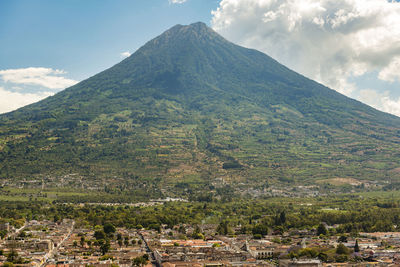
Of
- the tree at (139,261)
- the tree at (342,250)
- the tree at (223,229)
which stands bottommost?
the tree at (139,261)

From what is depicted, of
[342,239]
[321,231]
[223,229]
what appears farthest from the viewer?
[223,229]

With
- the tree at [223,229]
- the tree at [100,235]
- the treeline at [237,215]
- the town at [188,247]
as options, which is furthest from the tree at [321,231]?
the tree at [100,235]

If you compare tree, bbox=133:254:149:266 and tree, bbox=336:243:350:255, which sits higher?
tree, bbox=336:243:350:255

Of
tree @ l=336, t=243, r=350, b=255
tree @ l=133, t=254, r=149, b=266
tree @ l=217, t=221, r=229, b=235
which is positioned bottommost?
tree @ l=133, t=254, r=149, b=266

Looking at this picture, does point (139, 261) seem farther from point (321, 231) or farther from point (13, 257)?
point (321, 231)

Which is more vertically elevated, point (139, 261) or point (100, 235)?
point (100, 235)

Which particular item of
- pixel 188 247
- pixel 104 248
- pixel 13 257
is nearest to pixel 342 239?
pixel 188 247

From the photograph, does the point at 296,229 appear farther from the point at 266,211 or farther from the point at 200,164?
the point at 200,164

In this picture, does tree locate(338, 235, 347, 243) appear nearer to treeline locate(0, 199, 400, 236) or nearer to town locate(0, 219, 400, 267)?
town locate(0, 219, 400, 267)

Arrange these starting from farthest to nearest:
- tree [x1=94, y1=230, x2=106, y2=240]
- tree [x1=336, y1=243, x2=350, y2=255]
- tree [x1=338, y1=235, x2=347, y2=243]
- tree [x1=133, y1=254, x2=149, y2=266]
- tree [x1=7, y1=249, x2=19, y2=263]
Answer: tree [x1=94, y1=230, x2=106, y2=240] → tree [x1=338, y1=235, x2=347, y2=243] → tree [x1=336, y1=243, x2=350, y2=255] → tree [x1=133, y1=254, x2=149, y2=266] → tree [x1=7, y1=249, x2=19, y2=263]

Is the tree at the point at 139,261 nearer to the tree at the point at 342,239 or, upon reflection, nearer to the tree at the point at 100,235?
the tree at the point at 100,235

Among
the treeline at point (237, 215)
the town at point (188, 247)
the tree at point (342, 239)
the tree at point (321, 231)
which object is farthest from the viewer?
the treeline at point (237, 215)

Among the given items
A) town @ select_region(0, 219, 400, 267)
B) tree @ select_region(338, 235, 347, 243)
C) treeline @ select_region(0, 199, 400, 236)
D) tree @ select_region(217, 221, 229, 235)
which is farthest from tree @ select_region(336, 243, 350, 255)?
tree @ select_region(217, 221, 229, 235)
